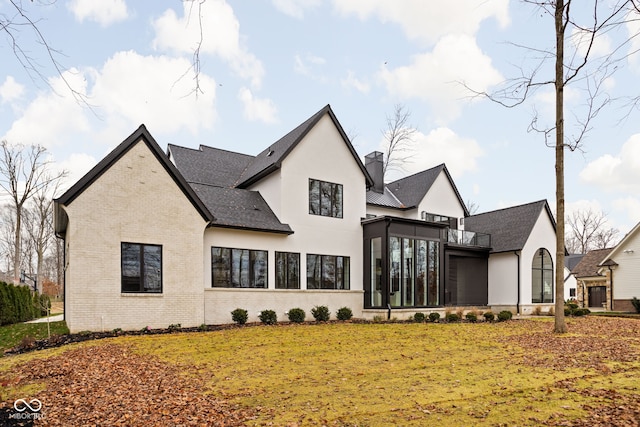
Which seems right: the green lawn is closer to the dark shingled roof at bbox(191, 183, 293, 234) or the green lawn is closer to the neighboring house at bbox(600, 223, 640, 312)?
the dark shingled roof at bbox(191, 183, 293, 234)

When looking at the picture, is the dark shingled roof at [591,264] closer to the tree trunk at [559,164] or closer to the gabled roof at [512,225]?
the gabled roof at [512,225]

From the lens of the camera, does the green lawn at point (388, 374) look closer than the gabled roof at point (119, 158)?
Yes

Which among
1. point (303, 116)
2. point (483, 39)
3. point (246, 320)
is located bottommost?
point (246, 320)

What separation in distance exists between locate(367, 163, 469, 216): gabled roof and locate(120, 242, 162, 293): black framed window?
13.4 meters

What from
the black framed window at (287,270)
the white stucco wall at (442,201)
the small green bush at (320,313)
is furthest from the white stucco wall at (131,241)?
the white stucco wall at (442,201)

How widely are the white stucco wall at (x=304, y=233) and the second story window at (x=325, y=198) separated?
229mm

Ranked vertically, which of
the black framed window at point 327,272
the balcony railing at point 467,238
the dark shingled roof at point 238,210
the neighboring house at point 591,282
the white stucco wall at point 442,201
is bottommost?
the neighboring house at point 591,282

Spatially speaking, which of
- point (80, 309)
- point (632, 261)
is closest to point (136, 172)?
point (80, 309)

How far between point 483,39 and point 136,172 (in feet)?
39.0

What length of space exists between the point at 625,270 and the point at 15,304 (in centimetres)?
3581

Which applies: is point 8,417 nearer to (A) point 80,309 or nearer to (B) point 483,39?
(A) point 80,309

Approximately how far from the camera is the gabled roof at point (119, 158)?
1381 cm

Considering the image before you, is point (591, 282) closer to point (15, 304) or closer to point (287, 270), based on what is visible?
point (287, 270)

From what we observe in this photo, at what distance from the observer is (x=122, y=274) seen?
1451 cm
